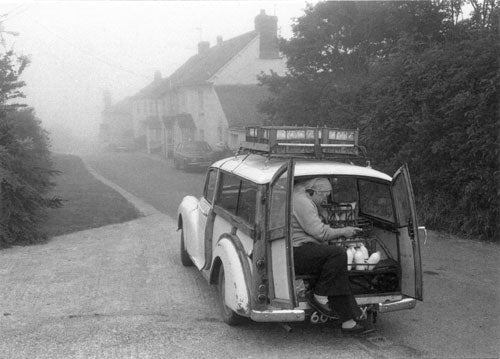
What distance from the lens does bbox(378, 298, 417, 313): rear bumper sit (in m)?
4.77

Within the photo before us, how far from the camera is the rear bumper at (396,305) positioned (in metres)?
4.77

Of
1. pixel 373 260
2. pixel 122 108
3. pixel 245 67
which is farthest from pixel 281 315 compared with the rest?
pixel 122 108

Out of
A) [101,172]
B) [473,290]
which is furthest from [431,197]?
[101,172]

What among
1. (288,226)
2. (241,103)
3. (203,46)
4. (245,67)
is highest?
(203,46)

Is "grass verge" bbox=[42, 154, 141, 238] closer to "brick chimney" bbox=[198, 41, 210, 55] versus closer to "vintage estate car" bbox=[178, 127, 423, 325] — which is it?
"vintage estate car" bbox=[178, 127, 423, 325]

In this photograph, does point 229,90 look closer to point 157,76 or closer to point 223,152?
point 223,152

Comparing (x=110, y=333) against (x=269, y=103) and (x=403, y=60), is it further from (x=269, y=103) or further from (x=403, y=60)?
(x=269, y=103)

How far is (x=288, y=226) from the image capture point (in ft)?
14.2

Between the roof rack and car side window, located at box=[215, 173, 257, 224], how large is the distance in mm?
416

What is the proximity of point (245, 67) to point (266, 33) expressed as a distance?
260 cm

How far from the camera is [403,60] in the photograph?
438 inches

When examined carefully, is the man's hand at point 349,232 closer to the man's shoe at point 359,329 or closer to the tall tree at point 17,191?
the man's shoe at point 359,329

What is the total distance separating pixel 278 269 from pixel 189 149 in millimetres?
22491


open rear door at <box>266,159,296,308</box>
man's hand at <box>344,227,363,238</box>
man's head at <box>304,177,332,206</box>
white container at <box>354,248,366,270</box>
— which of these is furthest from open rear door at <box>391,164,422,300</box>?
open rear door at <box>266,159,296,308</box>
